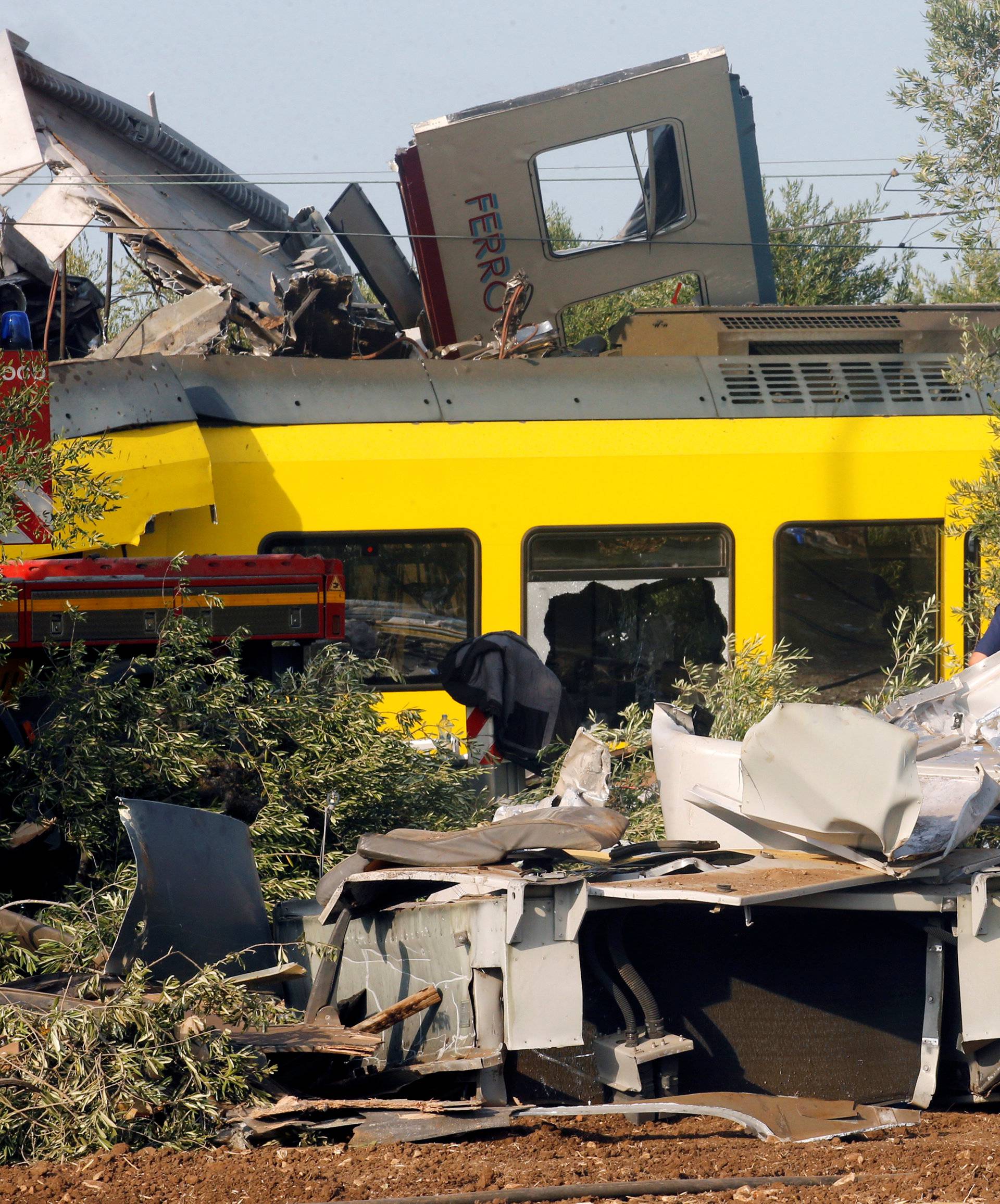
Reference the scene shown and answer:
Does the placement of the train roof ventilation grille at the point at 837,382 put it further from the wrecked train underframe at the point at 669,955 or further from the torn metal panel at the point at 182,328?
the wrecked train underframe at the point at 669,955

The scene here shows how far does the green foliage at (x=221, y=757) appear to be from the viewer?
617 cm

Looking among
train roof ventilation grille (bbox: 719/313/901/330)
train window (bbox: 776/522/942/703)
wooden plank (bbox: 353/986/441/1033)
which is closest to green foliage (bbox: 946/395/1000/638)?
train window (bbox: 776/522/942/703)

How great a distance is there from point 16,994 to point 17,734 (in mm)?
1865

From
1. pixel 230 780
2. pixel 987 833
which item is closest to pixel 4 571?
pixel 230 780

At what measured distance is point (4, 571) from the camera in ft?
21.8

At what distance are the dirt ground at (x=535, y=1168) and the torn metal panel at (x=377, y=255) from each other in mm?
7590

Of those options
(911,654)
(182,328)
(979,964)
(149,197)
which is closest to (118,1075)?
(979,964)

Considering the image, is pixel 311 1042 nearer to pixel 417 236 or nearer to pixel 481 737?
pixel 481 737

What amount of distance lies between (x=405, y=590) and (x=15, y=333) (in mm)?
2748

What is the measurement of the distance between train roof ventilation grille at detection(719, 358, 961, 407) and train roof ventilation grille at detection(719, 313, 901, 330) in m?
0.34

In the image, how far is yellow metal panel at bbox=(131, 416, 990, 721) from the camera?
858 centimetres

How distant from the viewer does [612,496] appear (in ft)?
29.5

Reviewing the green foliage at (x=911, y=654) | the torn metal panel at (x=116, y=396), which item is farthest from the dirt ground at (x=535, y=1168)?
the torn metal panel at (x=116, y=396)

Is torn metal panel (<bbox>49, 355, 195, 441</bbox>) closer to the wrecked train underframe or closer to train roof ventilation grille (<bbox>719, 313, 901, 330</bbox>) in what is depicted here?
the wrecked train underframe
